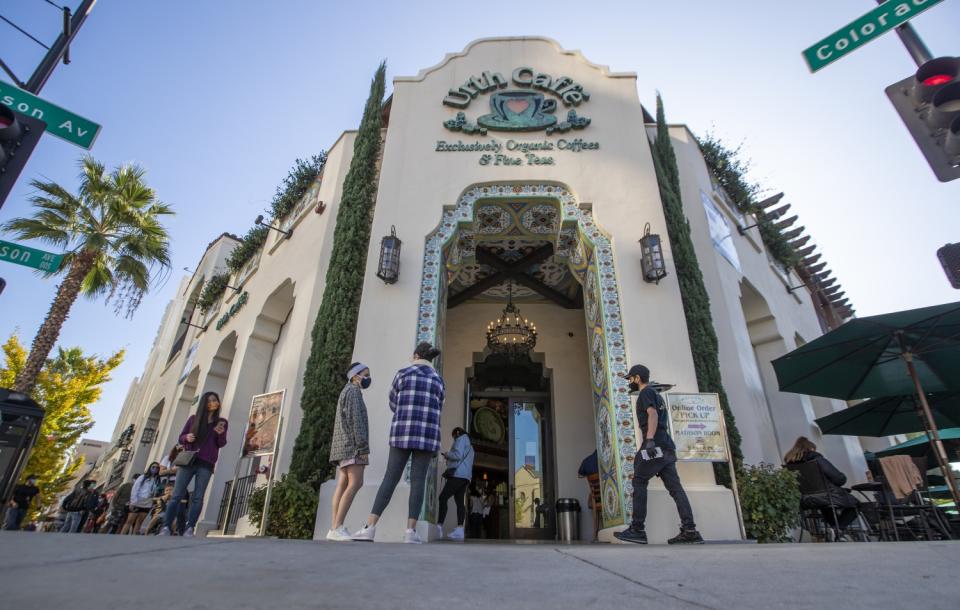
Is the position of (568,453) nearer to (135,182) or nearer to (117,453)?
(135,182)

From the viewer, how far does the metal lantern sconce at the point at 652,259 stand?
739cm

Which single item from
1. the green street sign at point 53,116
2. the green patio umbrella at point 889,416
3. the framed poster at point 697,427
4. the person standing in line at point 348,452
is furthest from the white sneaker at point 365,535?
the green patio umbrella at point 889,416

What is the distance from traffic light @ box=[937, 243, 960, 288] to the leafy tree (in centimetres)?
2158

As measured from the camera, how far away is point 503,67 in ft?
32.1

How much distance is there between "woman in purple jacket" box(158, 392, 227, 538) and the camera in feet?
19.3

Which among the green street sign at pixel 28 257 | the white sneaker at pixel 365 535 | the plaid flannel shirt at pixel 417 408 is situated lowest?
the white sneaker at pixel 365 535

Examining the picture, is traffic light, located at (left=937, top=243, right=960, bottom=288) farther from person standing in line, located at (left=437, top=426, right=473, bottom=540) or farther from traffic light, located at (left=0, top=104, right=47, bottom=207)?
traffic light, located at (left=0, top=104, right=47, bottom=207)

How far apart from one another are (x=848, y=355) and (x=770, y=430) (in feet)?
9.53

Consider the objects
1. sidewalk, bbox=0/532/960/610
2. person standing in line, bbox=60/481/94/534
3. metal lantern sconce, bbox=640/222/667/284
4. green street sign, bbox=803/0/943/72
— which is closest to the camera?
sidewalk, bbox=0/532/960/610

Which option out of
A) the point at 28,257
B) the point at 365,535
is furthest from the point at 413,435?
the point at 28,257

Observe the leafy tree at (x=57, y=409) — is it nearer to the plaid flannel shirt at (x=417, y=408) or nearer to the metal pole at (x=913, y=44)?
the plaid flannel shirt at (x=417, y=408)

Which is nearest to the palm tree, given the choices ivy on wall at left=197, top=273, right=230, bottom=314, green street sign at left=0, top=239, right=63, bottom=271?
ivy on wall at left=197, top=273, right=230, bottom=314

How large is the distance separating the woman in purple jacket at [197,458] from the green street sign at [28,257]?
83.4 inches

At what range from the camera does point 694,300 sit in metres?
7.75
